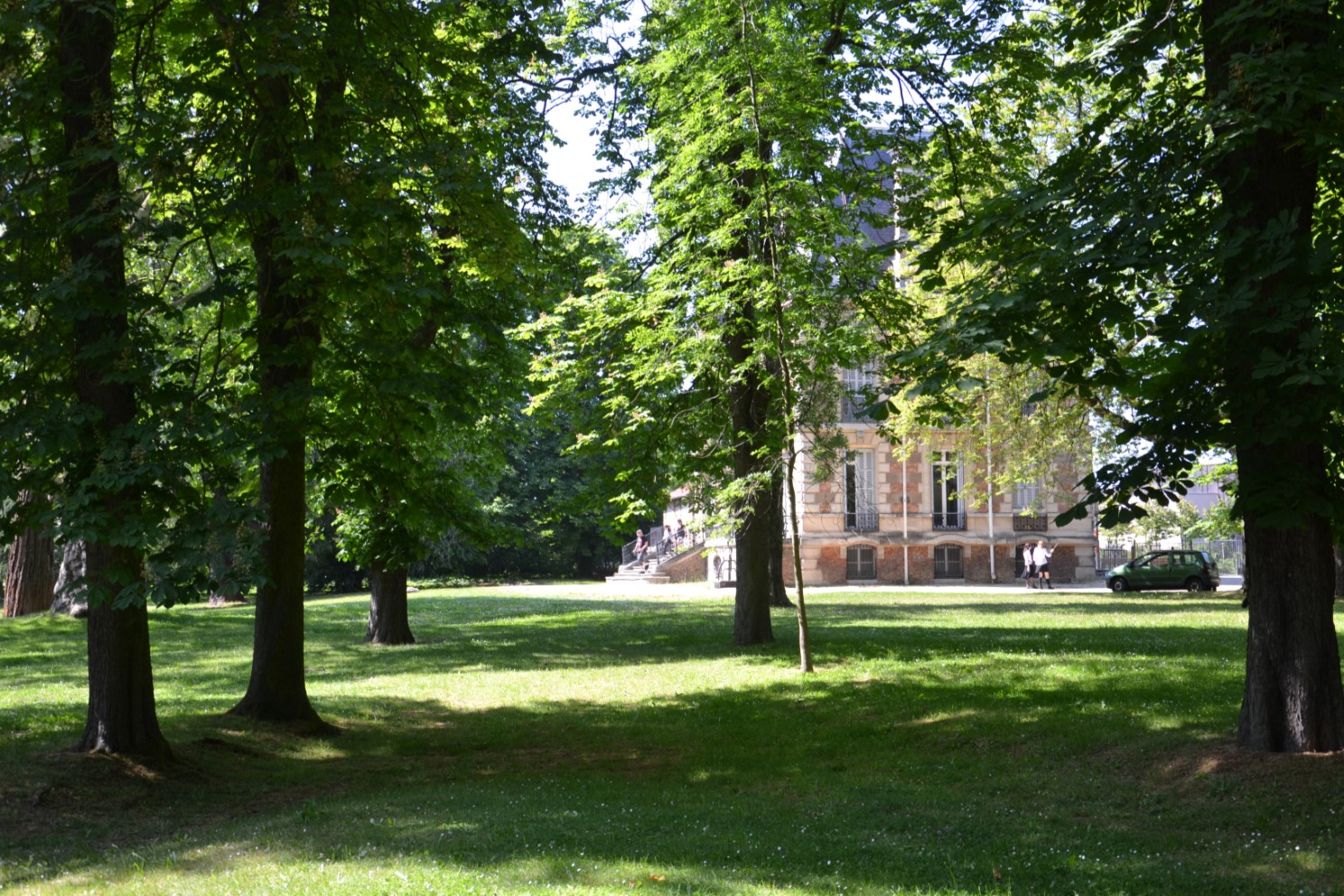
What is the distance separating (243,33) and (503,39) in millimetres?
4566

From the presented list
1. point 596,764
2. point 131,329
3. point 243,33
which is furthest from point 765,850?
point 243,33

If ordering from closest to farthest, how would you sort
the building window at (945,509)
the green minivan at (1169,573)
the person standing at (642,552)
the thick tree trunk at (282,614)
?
the thick tree trunk at (282,614)
the green minivan at (1169,573)
the building window at (945,509)
the person standing at (642,552)

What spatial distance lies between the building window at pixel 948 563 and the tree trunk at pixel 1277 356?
126ft

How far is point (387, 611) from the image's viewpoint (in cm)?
2181

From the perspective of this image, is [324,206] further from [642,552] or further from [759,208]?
[642,552]

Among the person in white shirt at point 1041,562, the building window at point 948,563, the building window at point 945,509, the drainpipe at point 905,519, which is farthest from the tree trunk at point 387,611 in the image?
the building window at point 948,563

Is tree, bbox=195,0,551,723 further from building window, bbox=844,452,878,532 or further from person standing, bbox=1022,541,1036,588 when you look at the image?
person standing, bbox=1022,541,1036,588

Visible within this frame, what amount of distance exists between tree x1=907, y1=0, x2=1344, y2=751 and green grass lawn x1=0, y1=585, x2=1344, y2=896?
4.37 ft

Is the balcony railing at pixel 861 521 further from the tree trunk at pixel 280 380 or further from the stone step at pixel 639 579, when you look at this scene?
the tree trunk at pixel 280 380

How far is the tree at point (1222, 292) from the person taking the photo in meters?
7.66

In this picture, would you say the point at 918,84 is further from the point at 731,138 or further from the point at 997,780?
the point at 997,780

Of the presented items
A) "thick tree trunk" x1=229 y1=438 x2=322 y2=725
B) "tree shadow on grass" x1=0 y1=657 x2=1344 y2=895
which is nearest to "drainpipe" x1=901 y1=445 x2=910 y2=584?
"tree shadow on grass" x1=0 y1=657 x2=1344 y2=895

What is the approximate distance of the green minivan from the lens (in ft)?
128

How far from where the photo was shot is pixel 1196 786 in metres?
8.62
